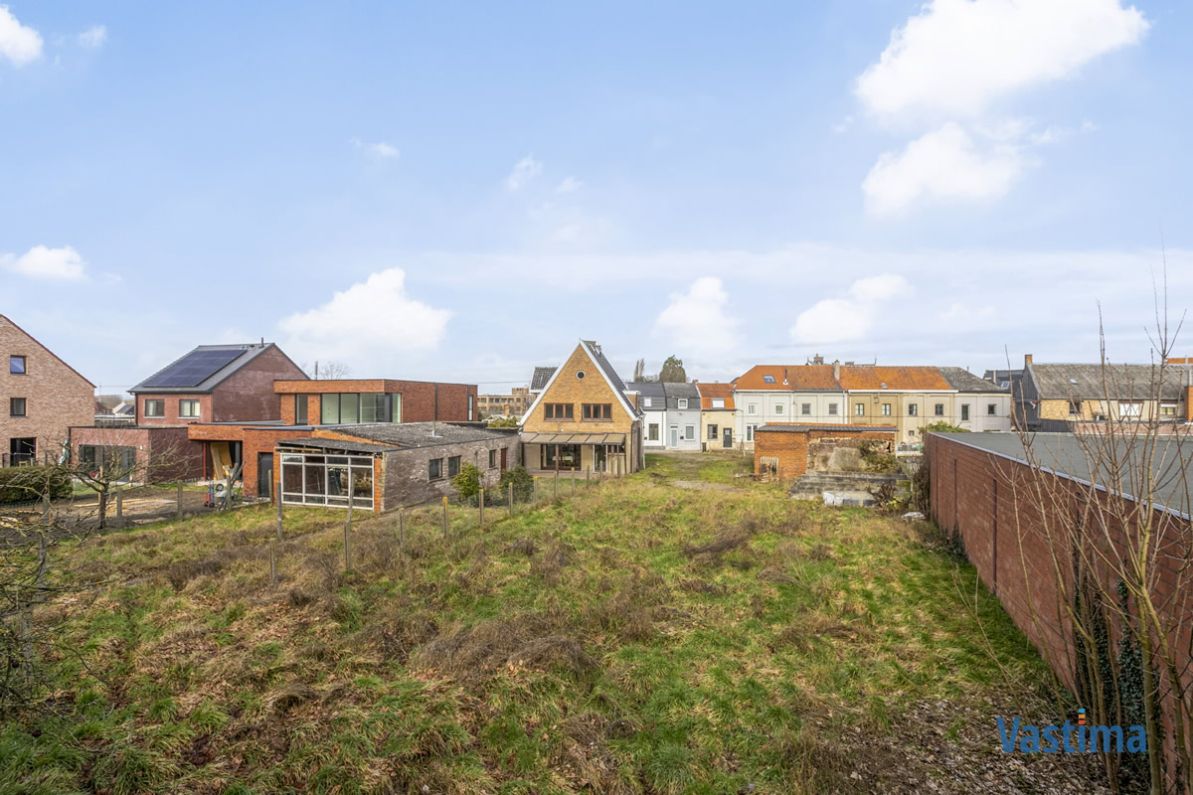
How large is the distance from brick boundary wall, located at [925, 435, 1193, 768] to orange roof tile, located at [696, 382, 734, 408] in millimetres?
33107

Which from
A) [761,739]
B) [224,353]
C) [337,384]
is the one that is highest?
[224,353]

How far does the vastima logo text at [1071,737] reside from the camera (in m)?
5.86

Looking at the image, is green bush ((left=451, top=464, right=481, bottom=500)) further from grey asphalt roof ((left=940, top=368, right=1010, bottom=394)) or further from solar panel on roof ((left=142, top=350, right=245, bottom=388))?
grey asphalt roof ((left=940, top=368, right=1010, bottom=394))

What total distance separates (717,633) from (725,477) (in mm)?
22541

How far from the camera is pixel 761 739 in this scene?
282 inches

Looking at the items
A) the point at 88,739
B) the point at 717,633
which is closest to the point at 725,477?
the point at 717,633

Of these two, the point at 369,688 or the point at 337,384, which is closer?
the point at 369,688

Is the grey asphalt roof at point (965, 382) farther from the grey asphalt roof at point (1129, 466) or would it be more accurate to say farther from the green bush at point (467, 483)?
the green bush at point (467, 483)

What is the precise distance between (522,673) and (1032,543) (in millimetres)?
7610

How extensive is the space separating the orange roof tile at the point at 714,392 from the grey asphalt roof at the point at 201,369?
3284 centimetres

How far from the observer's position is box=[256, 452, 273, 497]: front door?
2558 cm

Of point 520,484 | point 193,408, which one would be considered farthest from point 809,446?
point 193,408

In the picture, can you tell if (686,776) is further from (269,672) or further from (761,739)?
(269,672)

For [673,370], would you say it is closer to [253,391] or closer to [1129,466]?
[253,391]
